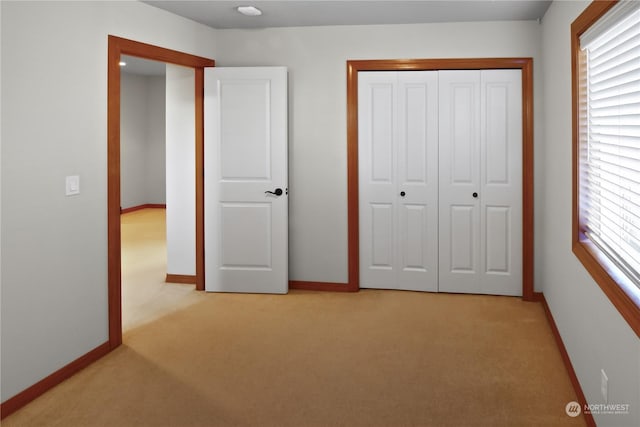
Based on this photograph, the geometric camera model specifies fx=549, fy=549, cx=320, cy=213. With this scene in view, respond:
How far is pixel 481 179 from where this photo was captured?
4.63 meters

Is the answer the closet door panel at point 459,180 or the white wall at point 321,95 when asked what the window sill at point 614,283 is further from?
the white wall at point 321,95

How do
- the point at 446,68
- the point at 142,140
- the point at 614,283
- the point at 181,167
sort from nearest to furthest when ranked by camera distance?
the point at 614,283
the point at 446,68
the point at 181,167
the point at 142,140

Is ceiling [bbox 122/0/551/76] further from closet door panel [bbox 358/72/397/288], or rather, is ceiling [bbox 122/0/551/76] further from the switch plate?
the switch plate

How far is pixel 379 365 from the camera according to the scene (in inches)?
126

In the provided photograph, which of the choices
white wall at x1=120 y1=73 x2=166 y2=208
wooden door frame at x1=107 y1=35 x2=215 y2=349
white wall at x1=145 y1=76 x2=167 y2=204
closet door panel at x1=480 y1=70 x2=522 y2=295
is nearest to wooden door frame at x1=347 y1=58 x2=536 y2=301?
closet door panel at x1=480 y1=70 x2=522 y2=295

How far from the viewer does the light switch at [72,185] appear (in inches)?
122

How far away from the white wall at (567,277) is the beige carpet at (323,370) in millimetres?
278

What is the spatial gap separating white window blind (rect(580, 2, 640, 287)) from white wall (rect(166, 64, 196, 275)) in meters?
3.36

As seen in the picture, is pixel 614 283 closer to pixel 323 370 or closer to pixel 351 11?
pixel 323 370

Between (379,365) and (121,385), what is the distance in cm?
144

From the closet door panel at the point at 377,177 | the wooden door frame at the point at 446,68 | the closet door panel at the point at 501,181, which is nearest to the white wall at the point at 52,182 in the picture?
the wooden door frame at the point at 446,68

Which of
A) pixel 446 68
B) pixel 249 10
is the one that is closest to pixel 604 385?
pixel 446 68

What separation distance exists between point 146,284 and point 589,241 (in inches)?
151

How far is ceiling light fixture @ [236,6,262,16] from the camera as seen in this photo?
411cm
